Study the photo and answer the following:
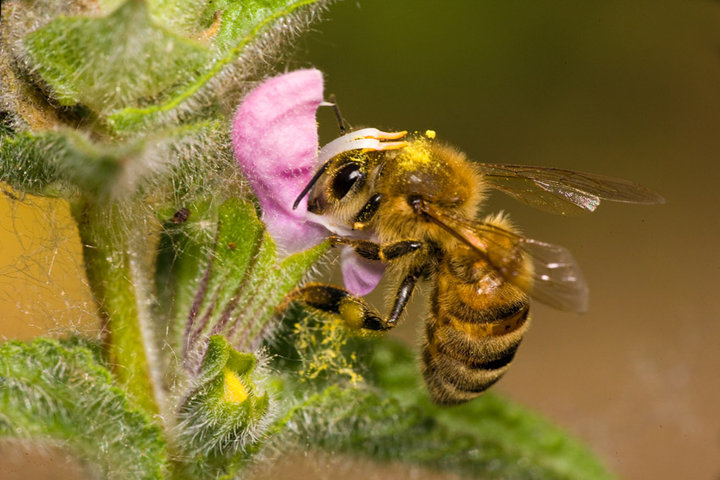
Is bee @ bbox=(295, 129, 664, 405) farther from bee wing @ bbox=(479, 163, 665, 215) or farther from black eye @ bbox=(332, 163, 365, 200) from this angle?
bee wing @ bbox=(479, 163, 665, 215)

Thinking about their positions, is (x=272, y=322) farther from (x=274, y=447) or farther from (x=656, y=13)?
(x=656, y=13)

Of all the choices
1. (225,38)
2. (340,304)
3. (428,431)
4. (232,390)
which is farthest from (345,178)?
(428,431)

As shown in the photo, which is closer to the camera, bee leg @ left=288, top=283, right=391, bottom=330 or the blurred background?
bee leg @ left=288, top=283, right=391, bottom=330

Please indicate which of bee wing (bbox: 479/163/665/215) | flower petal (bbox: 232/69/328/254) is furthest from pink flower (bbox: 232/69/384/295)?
bee wing (bbox: 479/163/665/215)

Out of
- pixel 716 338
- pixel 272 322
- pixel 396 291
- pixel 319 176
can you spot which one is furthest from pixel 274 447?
pixel 716 338

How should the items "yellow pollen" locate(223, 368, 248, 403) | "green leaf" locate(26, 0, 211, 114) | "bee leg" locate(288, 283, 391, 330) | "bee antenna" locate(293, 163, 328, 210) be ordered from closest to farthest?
1. "green leaf" locate(26, 0, 211, 114)
2. "yellow pollen" locate(223, 368, 248, 403)
3. "bee antenna" locate(293, 163, 328, 210)
4. "bee leg" locate(288, 283, 391, 330)

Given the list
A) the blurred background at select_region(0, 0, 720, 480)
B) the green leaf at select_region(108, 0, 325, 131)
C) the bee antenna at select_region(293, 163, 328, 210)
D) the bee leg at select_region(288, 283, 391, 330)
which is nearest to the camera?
the green leaf at select_region(108, 0, 325, 131)

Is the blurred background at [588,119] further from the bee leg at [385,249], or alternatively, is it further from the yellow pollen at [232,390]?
the yellow pollen at [232,390]

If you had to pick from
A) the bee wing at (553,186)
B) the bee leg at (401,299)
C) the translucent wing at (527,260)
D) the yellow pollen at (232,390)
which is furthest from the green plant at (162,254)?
the bee wing at (553,186)
